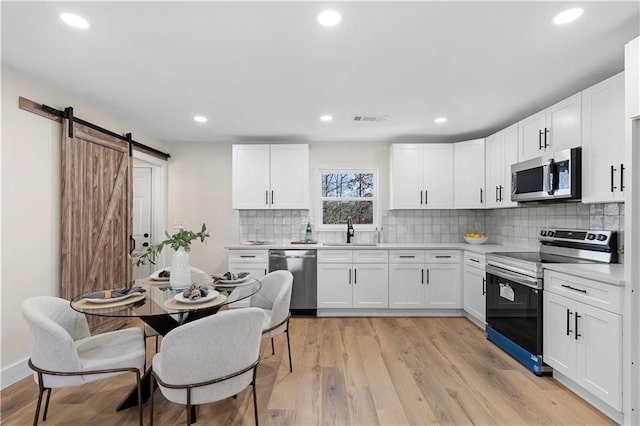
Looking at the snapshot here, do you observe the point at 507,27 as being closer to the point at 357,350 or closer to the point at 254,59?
the point at 254,59

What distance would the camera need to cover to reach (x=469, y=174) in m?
4.27

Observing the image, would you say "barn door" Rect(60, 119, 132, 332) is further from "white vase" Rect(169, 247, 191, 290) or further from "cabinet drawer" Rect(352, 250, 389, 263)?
"cabinet drawer" Rect(352, 250, 389, 263)

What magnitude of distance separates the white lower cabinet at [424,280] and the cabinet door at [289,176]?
Answer: 151 cm

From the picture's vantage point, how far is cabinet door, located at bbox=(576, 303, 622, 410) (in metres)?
1.98

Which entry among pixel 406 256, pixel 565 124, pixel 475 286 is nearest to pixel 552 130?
pixel 565 124

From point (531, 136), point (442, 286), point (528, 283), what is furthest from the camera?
point (442, 286)

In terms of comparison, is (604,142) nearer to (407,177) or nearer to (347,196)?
(407,177)

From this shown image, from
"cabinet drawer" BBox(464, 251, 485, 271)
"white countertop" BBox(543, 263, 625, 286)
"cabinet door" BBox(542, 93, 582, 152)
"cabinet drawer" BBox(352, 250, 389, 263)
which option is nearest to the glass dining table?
"cabinet drawer" BBox(352, 250, 389, 263)

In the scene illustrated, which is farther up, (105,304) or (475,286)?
(105,304)

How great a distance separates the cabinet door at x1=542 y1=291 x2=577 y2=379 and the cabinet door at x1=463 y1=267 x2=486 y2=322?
3.31 ft

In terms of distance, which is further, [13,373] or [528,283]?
[528,283]

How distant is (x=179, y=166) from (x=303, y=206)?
204 centimetres

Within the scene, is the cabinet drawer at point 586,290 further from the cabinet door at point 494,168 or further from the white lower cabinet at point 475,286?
Answer: the cabinet door at point 494,168

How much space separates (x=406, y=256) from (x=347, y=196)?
1.27 meters
